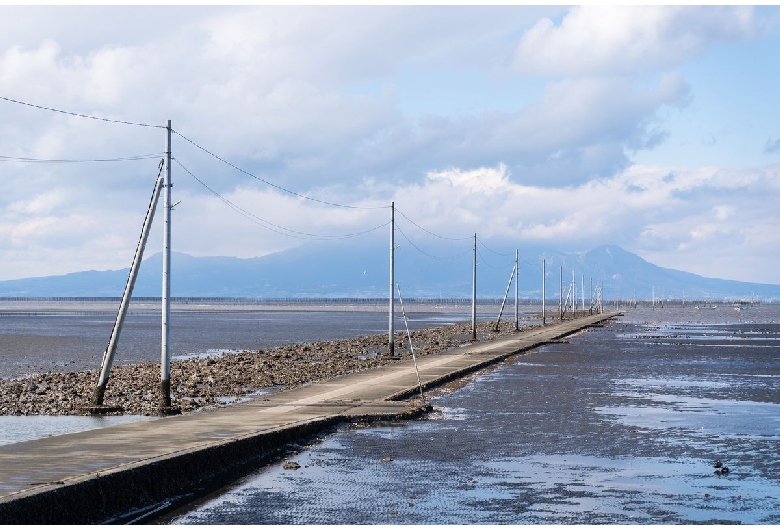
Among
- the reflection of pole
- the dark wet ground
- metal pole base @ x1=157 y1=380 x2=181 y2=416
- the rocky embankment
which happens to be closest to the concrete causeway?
the dark wet ground

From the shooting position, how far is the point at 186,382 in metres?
36.0

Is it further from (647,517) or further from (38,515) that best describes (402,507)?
(38,515)

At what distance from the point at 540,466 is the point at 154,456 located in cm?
578

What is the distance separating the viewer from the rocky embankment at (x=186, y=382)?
91.8 ft

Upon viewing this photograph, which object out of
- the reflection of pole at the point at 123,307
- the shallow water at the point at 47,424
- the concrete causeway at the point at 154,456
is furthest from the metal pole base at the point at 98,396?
the concrete causeway at the point at 154,456

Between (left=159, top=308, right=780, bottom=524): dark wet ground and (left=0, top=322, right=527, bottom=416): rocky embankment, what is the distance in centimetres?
736

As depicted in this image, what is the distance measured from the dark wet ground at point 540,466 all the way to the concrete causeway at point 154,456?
651 mm

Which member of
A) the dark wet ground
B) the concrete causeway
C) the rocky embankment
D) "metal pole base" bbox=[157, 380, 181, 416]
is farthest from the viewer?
the rocky embankment

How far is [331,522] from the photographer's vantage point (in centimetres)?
1221

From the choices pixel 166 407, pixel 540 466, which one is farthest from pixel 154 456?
pixel 166 407

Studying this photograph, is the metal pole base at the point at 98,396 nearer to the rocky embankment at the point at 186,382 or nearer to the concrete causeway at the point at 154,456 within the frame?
the rocky embankment at the point at 186,382

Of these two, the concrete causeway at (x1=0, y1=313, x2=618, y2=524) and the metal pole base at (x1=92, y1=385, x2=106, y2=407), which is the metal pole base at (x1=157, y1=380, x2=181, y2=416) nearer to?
the concrete causeway at (x1=0, y1=313, x2=618, y2=524)

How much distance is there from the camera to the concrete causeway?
41.1 feet

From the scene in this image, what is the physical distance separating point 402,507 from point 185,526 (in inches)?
103
